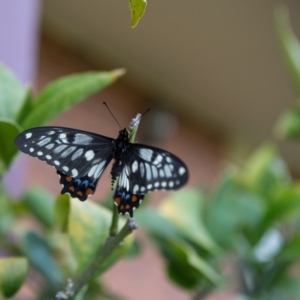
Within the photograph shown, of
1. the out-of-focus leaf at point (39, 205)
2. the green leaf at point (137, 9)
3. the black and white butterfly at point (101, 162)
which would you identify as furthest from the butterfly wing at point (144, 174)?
the out-of-focus leaf at point (39, 205)

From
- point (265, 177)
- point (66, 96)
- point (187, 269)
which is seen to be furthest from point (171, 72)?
point (66, 96)

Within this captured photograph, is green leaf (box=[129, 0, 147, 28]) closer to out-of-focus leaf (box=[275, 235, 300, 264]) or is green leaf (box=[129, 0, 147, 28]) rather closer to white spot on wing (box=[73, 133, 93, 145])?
white spot on wing (box=[73, 133, 93, 145])

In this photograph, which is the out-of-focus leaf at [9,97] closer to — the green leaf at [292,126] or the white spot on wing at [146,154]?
the white spot on wing at [146,154]

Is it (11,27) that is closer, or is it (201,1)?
(11,27)

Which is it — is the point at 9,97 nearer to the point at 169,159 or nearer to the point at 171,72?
the point at 169,159

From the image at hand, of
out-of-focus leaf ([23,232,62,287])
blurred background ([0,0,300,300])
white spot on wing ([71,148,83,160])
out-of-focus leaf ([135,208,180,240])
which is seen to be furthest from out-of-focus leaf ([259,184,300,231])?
blurred background ([0,0,300,300])

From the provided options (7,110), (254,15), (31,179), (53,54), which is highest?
(254,15)

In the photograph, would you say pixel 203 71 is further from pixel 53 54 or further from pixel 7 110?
pixel 7 110

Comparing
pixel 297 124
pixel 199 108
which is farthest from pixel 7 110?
pixel 199 108
